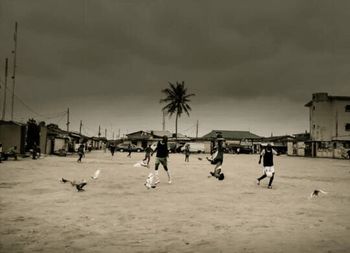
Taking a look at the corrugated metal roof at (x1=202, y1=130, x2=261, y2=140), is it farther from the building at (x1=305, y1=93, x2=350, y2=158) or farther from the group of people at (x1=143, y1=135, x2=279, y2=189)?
the group of people at (x1=143, y1=135, x2=279, y2=189)

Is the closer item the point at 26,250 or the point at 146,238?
the point at 26,250

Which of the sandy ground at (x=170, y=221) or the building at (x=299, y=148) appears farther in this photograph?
the building at (x=299, y=148)

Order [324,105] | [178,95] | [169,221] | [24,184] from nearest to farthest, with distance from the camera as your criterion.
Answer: [169,221], [24,184], [324,105], [178,95]

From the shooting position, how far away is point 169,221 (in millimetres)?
7223

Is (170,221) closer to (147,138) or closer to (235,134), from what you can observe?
(147,138)

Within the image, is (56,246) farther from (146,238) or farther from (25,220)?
(25,220)

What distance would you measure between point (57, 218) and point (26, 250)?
2.23 metres

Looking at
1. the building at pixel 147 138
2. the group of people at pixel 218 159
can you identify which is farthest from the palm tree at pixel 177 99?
the group of people at pixel 218 159

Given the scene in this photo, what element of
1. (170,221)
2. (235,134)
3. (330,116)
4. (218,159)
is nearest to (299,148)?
(330,116)

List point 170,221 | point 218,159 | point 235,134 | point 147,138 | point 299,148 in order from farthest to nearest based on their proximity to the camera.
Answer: point 235,134, point 147,138, point 299,148, point 218,159, point 170,221

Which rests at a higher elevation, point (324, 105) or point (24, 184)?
point (324, 105)

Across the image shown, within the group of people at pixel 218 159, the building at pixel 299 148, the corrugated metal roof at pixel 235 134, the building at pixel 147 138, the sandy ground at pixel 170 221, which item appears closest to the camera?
the sandy ground at pixel 170 221

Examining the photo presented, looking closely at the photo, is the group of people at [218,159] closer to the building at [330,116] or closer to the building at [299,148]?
the building at [299,148]

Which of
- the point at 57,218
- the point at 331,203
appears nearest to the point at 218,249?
the point at 57,218
